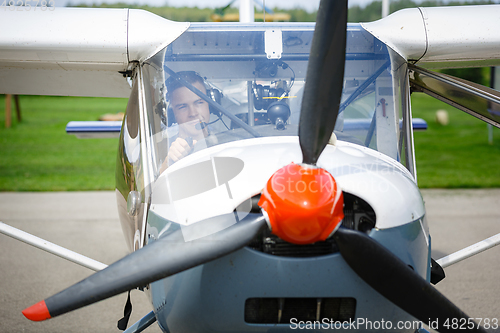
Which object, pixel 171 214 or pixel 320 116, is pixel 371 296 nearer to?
pixel 320 116

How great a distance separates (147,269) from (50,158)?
11.3 m

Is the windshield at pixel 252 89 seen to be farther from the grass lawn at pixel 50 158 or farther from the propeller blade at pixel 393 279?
the grass lawn at pixel 50 158

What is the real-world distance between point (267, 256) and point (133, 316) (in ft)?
8.15

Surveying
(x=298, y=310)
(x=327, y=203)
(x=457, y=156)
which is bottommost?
(x=457, y=156)

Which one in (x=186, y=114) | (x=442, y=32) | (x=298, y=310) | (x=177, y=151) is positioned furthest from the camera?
(x=442, y=32)

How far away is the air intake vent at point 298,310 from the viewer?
1.70m

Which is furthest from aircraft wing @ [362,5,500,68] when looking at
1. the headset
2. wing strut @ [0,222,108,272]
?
wing strut @ [0,222,108,272]

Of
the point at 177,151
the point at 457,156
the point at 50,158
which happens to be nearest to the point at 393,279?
the point at 177,151

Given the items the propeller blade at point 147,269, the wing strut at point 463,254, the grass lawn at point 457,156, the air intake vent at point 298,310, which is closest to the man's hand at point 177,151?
the propeller blade at point 147,269

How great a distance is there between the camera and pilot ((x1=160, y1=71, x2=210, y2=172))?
84.5 inches

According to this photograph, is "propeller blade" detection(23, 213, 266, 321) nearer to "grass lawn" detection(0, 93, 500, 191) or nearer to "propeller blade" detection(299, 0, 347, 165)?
"propeller blade" detection(299, 0, 347, 165)

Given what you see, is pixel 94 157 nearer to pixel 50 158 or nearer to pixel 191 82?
pixel 50 158

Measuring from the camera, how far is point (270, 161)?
68.4 inches

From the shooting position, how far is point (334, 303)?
171cm
